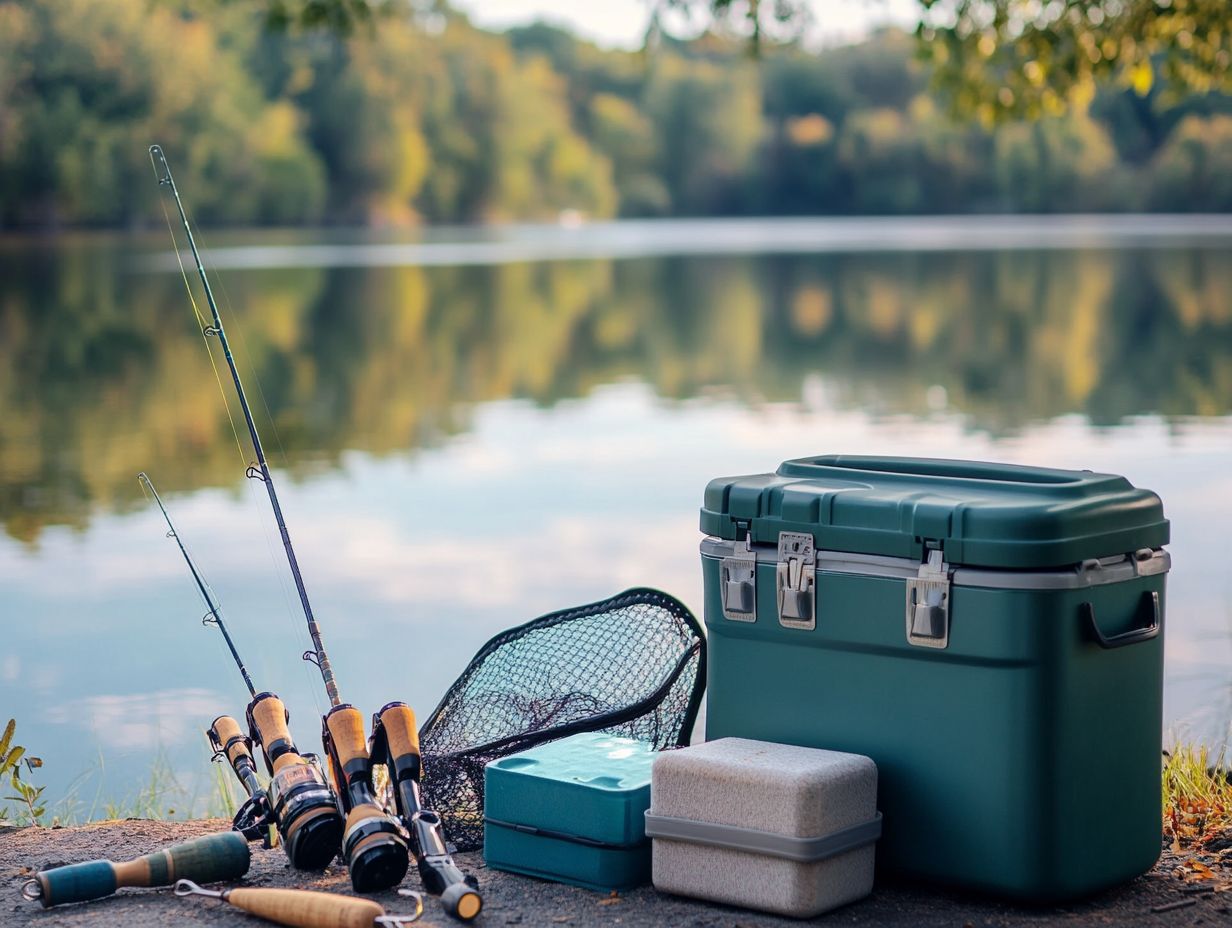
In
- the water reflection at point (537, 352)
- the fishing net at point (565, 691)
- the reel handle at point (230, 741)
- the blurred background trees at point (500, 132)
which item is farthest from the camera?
the blurred background trees at point (500, 132)

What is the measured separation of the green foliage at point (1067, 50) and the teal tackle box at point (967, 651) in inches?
257

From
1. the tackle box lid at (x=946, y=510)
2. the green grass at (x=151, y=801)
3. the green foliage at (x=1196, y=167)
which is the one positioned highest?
the green foliage at (x=1196, y=167)

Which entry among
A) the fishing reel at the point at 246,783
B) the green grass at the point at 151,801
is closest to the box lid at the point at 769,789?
the fishing reel at the point at 246,783

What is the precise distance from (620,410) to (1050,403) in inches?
184

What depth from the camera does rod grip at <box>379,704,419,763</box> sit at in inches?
173

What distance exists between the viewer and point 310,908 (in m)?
3.86

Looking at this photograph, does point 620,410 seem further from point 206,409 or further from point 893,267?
point 893,267

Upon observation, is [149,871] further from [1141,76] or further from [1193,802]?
[1141,76]

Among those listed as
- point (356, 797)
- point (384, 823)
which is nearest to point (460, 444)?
point (356, 797)

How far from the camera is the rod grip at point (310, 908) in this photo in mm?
3824

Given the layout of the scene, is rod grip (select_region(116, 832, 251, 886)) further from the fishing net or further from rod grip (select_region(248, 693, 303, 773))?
the fishing net

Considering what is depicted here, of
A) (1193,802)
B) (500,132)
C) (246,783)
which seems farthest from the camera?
(500,132)

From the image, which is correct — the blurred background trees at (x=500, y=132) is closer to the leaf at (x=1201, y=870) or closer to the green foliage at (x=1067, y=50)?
the green foliage at (x=1067, y=50)

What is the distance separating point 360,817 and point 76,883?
0.66 metres
